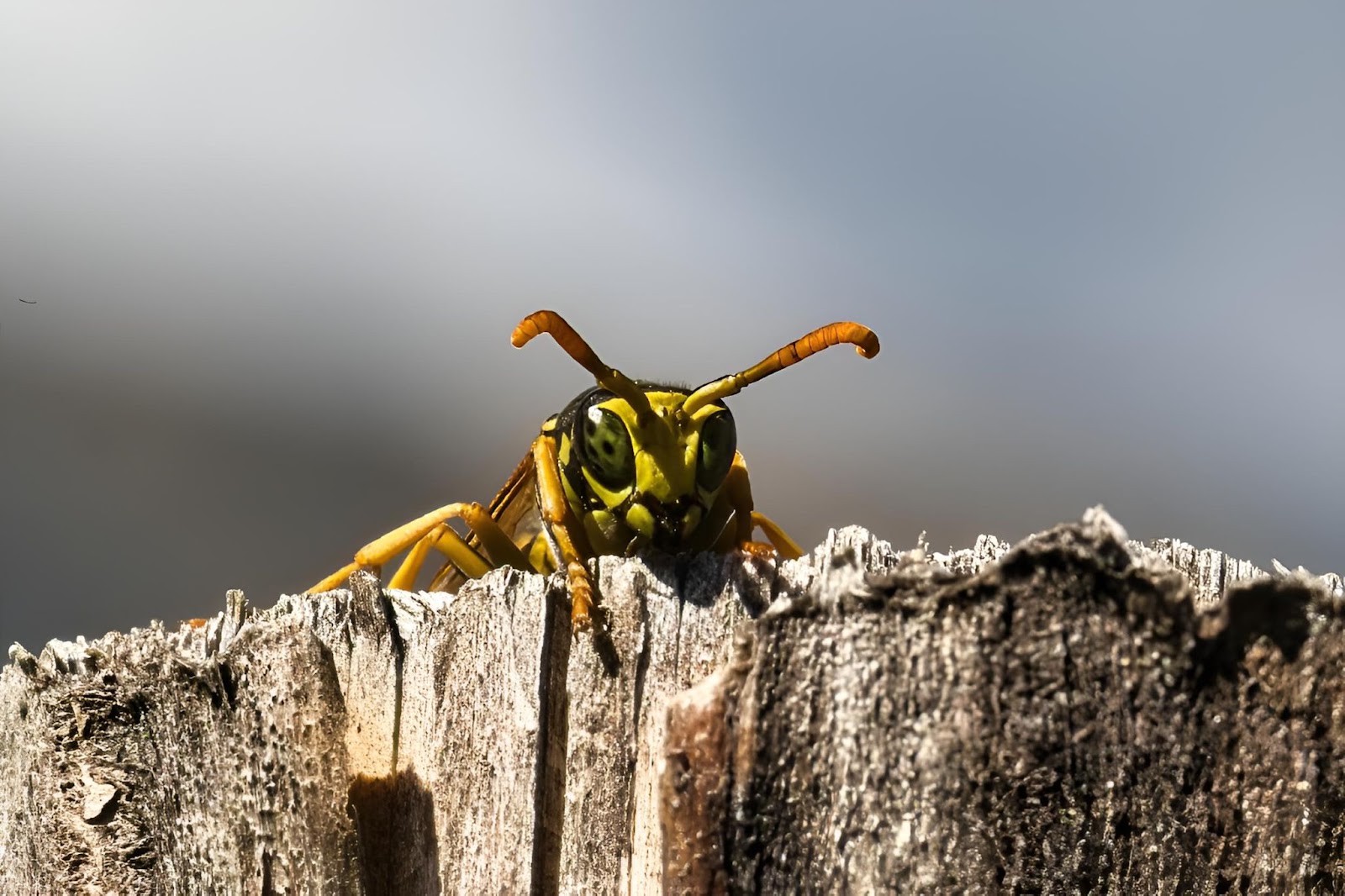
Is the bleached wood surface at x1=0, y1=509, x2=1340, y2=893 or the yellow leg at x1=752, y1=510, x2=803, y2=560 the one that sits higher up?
the yellow leg at x1=752, y1=510, x2=803, y2=560

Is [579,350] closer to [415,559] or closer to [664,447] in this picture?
[664,447]

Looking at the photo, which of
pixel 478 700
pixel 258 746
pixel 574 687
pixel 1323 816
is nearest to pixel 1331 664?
pixel 1323 816

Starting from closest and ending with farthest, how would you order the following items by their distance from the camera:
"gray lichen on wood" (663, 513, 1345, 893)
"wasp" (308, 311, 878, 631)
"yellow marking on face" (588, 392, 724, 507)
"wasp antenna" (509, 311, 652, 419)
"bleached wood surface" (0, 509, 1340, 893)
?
"gray lichen on wood" (663, 513, 1345, 893) < "bleached wood surface" (0, 509, 1340, 893) < "wasp antenna" (509, 311, 652, 419) < "wasp" (308, 311, 878, 631) < "yellow marking on face" (588, 392, 724, 507)

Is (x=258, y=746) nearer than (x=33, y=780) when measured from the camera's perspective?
Yes

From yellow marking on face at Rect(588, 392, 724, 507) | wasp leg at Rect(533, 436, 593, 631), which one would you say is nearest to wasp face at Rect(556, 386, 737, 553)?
yellow marking on face at Rect(588, 392, 724, 507)

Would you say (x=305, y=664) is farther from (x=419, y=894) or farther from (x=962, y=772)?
(x=962, y=772)

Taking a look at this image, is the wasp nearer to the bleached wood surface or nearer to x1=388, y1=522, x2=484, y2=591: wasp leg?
x1=388, y1=522, x2=484, y2=591: wasp leg

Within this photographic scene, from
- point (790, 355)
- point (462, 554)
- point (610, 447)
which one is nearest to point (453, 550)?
point (462, 554)
